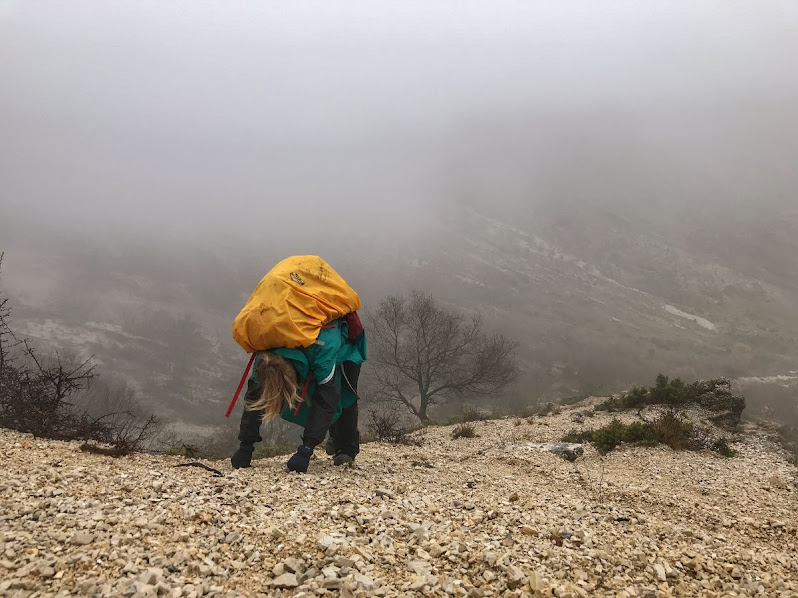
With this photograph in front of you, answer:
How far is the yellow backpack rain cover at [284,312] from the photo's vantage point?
16.9 feet

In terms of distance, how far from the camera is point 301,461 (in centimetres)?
545

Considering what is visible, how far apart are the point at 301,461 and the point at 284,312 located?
179 cm

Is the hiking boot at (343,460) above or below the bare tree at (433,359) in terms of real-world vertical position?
above

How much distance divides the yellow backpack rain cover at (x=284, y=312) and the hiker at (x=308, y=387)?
17cm

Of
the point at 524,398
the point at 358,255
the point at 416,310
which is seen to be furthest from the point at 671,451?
the point at 358,255

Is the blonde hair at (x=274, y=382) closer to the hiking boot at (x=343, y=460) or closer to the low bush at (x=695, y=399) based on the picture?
the hiking boot at (x=343, y=460)

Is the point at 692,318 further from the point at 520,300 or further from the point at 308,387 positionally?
the point at 308,387

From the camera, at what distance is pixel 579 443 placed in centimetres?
1104

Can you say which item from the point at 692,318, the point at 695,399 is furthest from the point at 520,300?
the point at 695,399

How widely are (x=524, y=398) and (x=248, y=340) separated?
3987cm

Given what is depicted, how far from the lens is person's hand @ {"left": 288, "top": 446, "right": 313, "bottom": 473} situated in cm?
541

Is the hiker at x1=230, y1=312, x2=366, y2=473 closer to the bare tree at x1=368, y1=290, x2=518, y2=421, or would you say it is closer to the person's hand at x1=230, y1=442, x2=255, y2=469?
the person's hand at x1=230, y1=442, x2=255, y2=469

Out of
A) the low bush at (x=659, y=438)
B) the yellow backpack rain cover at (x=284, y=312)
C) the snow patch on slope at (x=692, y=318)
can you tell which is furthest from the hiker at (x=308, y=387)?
the snow patch on slope at (x=692, y=318)

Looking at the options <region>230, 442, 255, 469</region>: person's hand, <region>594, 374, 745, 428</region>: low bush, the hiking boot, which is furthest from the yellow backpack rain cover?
<region>594, 374, 745, 428</region>: low bush
